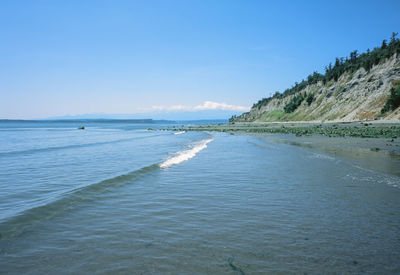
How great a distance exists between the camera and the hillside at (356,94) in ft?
197

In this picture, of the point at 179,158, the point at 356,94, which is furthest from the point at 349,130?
the point at 356,94

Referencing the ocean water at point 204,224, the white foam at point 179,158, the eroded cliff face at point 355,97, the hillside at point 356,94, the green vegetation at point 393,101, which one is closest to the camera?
the ocean water at point 204,224

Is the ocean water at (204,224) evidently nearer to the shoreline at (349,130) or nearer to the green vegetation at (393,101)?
the shoreline at (349,130)

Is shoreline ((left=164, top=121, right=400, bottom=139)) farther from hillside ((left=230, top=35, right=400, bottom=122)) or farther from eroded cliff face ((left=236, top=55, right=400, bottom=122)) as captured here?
eroded cliff face ((left=236, top=55, right=400, bottom=122))

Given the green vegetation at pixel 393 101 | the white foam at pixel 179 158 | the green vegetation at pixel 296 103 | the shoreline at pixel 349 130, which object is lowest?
the white foam at pixel 179 158

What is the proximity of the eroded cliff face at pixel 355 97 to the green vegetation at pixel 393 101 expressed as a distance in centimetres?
122

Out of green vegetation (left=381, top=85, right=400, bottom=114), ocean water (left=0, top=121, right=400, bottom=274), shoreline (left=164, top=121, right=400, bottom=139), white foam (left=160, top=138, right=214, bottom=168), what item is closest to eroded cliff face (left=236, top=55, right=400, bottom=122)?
green vegetation (left=381, top=85, right=400, bottom=114)

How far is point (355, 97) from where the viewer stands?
72.9 meters

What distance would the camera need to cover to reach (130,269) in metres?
4.56

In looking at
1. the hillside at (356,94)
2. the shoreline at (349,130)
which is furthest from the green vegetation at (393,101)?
the shoreline at (349,130)

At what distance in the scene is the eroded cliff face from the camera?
61750 millimetres

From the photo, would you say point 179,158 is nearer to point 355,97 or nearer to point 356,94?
point 355,97

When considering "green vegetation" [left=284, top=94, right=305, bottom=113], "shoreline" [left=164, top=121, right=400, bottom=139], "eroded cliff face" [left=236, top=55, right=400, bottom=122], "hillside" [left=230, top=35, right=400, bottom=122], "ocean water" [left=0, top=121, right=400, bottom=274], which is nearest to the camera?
"ocean water" [left=0, top=121, right=400, bottom=274]

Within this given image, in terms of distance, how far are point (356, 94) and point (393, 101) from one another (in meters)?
20.3
